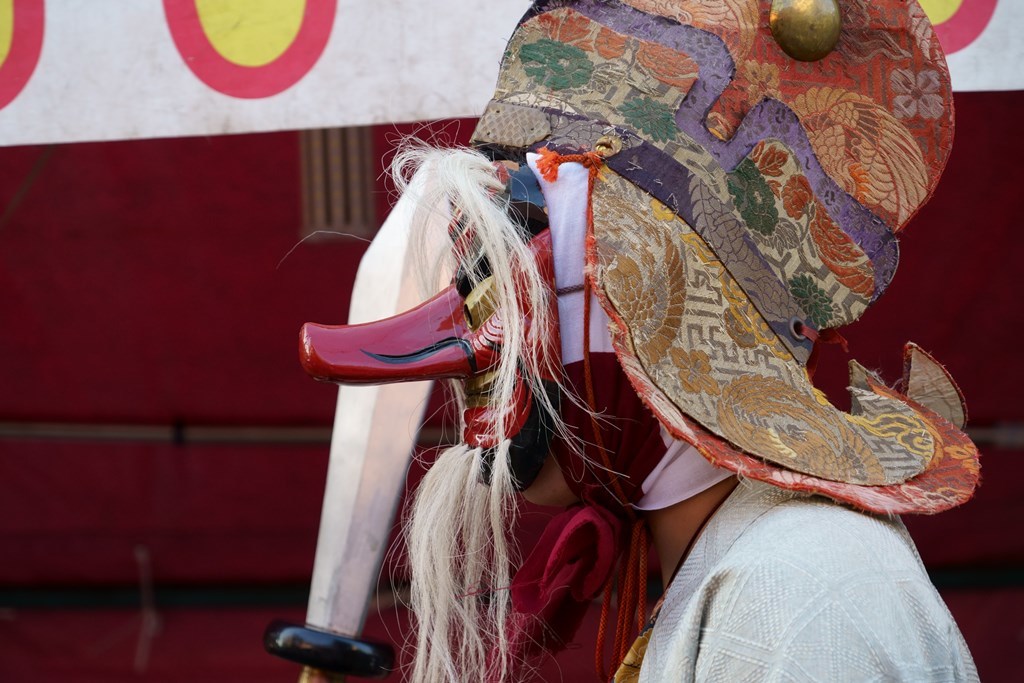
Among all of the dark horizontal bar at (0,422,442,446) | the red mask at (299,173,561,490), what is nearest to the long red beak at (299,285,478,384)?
the red mask at (299,173,561,490)

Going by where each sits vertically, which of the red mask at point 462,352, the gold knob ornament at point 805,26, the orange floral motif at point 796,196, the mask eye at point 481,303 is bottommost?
the red mask at point 462,352

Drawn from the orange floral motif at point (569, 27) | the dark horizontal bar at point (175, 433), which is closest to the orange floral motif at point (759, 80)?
the orange floral motif at point (569, 27)

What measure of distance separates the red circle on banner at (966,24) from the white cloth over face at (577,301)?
0.52m

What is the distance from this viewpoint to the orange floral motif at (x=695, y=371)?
66cm

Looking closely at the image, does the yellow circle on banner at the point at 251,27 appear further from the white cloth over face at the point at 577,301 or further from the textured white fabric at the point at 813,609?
the textured white fabric at the point at 813,609

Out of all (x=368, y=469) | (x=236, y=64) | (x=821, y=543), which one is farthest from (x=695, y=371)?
(x=236, y=64)

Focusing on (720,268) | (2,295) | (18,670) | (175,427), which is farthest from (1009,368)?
(18,670)

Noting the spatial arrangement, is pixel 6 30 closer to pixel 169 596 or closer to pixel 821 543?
pixel 821 543

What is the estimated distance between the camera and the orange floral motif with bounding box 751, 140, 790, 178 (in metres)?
0.73

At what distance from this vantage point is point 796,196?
2.45 ft

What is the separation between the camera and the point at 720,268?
704mm

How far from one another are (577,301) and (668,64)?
6.9 inches

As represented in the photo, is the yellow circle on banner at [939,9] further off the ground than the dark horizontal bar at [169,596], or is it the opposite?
the yellow circle on banner at [939,9]

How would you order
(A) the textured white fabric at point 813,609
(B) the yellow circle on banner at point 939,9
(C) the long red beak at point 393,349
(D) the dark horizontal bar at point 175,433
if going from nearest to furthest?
(A) the textured white fabric at point 813,609 → (C) the long red beak at point 393,349 → (B) the yellow circle on banner at point 939,9 → (D) the dark horizontal bar at point 175,433
